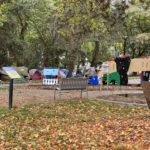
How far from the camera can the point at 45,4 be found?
43062 millimetres

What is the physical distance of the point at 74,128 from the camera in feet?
36.0

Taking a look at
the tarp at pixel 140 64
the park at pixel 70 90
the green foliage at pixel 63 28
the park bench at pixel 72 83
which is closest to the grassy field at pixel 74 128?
the park at pixel 70 90

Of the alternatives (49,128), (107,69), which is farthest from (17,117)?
(107,69)

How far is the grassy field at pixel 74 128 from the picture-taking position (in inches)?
346

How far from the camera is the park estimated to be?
9.63m

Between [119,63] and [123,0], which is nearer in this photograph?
[123,0]

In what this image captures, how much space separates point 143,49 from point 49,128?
1896 inches

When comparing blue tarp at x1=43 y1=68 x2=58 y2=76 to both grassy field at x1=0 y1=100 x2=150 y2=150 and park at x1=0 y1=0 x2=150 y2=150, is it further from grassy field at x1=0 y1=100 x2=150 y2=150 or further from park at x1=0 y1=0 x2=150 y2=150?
grassy field at x1=0 y1=100 x2=150 y2=150

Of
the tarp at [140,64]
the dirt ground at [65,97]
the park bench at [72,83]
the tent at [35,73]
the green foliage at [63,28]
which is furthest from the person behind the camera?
the tent at [35,73]

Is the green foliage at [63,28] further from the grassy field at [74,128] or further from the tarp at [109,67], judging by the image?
the grassy field at [74,128]

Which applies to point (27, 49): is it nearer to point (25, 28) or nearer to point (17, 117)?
point (25, 28)

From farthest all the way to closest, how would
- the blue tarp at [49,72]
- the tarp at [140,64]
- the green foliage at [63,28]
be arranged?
the blue tarp at [49,72] → the tarp at [140,64] → the green foliage at [63,28]

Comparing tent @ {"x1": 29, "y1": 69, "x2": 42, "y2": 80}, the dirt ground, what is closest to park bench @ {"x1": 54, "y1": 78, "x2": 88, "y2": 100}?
the dirt ground

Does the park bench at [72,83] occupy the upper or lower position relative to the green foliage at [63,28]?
lower
